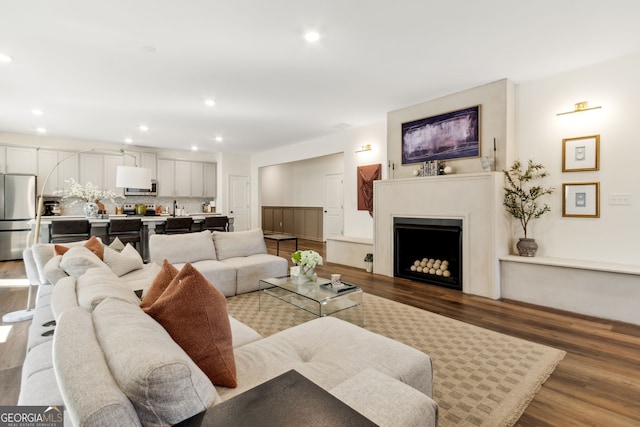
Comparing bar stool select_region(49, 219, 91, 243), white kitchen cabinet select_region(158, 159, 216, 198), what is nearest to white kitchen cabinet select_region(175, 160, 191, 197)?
white kitchen cabinet select_region(158, 159, 216, 198)

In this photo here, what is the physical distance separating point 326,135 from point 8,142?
21.7 ft

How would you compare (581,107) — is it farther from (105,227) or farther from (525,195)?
(105,227)

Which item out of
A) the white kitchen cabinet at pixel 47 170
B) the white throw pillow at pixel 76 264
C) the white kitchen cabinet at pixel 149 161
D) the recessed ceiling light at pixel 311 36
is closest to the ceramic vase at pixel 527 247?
the recessed ceiling light at pixel 311 36

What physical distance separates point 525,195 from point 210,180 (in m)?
7.74

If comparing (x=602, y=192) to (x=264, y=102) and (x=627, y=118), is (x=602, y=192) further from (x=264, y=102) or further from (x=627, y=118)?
(x=264, y=102)

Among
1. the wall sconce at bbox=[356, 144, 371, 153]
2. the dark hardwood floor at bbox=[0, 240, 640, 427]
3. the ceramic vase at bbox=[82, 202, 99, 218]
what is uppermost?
the wall sconce at bbox=[356, 144, 371, 153]

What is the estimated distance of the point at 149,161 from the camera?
8.05 m

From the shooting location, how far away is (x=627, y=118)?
3.39 metres

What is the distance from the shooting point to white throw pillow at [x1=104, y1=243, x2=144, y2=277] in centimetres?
318

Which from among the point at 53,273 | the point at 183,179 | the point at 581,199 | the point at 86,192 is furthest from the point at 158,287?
the point at 183,179

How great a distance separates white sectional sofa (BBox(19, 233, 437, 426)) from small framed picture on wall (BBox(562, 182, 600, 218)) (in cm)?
332

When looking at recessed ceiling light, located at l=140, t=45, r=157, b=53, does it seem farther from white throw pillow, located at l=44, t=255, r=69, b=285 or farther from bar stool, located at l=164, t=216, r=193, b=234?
bar stool, located at l=164, t=216, r=193, b=234

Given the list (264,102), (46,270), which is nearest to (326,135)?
(264,102)

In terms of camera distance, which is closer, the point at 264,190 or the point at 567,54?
the point at 567,54
